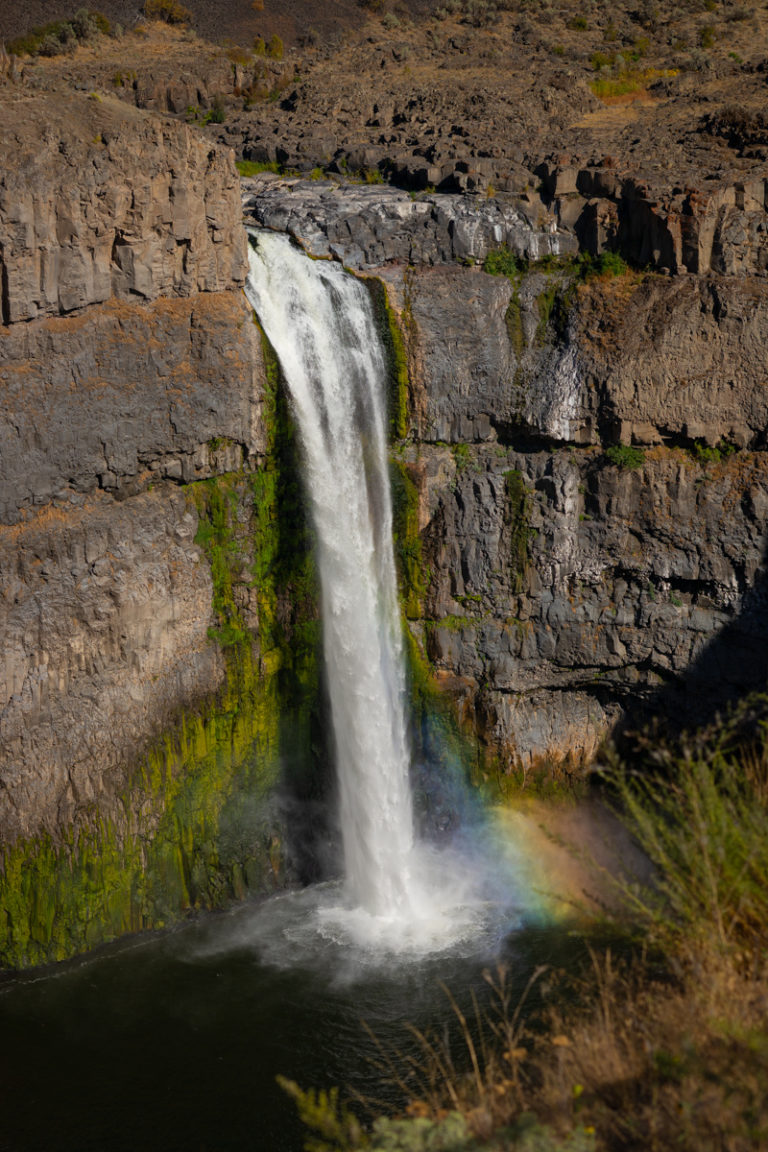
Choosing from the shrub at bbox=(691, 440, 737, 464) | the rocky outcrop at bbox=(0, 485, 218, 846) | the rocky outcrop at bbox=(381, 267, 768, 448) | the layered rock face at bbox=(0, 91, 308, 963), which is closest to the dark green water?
the layered rock face at bbox=(0, 91, 308, 963)

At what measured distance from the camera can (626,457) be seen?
70.5ft

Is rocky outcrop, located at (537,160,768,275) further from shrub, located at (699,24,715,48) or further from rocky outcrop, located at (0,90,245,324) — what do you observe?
shrub, located at (699,24,715,48)

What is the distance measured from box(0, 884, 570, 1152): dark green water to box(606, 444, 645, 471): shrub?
8.78m

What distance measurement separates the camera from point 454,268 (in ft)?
72.2

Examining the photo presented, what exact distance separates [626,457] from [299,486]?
20.6 ft

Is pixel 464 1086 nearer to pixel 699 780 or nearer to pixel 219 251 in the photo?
pixel 699 780

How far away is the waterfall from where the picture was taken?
20672 mm

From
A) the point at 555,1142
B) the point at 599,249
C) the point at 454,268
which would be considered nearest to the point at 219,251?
the point at 454,268

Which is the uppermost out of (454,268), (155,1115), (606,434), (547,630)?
(454,268)

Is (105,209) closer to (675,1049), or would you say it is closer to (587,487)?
(587,487)

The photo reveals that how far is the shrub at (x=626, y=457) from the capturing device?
21516 mm

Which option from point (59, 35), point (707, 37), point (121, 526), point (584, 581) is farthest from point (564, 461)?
point (59, 35)

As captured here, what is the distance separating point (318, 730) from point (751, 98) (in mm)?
19775

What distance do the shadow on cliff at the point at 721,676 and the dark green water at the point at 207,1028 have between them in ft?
18.9
